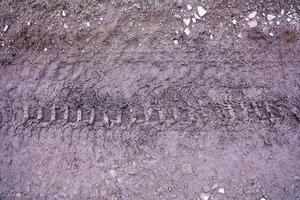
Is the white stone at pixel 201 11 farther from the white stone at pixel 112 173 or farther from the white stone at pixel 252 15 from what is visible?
the white stone at pixel 112 173

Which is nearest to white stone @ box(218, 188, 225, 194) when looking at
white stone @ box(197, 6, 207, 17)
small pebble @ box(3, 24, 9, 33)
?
white stone @ box(197, 6, 207, 17)

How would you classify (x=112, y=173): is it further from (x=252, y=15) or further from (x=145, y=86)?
(x=252, y=15)

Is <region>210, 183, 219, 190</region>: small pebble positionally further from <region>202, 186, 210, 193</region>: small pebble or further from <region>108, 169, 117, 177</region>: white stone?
<region>108, 169, 117, 177</region>: white stone

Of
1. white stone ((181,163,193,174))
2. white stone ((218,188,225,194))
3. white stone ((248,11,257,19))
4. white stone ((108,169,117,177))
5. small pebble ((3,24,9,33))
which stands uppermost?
Answer: small pebble ((3,24,9,33))

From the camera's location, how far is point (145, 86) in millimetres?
2410

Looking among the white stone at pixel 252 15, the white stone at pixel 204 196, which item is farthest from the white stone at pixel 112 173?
the white stone at pixel 252 15

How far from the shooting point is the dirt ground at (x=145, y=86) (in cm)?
229

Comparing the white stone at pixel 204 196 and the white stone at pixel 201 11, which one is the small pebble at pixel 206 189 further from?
the white stone at pixel 201 11

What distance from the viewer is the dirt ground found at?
2291 millimetres

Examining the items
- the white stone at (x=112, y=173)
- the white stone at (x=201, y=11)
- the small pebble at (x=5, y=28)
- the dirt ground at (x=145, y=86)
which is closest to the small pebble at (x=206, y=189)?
the dirt ground at (x=145, y=86)

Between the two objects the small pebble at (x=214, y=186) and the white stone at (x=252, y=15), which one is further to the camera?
the white stone at (x=252, y=15)

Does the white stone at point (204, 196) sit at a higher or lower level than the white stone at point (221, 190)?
higher

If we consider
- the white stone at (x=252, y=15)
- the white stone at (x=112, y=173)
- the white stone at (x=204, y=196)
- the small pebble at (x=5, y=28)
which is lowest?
the white stone at (x=204, y=196)

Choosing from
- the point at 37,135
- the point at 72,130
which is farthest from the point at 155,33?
the point at 37,135
